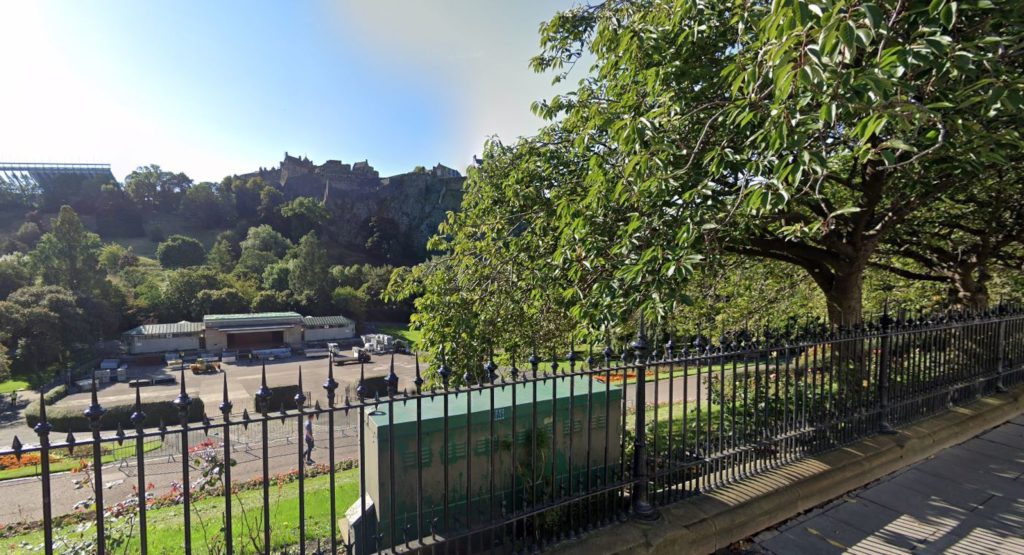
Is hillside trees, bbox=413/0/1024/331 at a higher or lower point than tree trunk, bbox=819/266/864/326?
higher

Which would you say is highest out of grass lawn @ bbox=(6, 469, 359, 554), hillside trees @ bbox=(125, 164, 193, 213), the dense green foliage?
hillside trees @ bbox=(125, 164, 193, 213)

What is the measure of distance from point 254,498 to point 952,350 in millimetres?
13460

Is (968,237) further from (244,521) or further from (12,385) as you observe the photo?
(12,385)

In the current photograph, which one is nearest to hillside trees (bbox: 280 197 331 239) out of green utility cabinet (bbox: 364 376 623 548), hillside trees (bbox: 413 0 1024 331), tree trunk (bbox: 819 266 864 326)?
hillside trees (bbox: 413 0 1024 331)

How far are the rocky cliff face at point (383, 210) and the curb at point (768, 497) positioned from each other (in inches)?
3955

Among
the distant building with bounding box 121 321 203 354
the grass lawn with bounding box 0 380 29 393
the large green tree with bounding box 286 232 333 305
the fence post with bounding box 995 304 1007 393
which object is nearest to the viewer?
the fence post with bounding box 995 304 1007 393

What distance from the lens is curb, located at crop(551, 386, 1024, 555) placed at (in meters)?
3.57

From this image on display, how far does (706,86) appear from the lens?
5438 mm

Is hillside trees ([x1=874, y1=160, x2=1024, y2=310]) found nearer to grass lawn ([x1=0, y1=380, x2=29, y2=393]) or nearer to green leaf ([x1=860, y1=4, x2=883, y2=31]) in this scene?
green leaf ([x1=860, y1=4, x2=883, y2=31])

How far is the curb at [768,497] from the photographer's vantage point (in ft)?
11.7

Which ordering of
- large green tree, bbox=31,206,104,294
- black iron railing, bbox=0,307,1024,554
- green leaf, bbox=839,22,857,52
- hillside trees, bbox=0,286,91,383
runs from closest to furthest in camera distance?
green leaf, bbox=839,22,857,52
black iron railing, bbox=0,307,1024,554
hillside trees, bbox=0,286,91,383
large green tree, bbox=31,206,104,294

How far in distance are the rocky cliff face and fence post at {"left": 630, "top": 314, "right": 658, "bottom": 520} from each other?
332 ft

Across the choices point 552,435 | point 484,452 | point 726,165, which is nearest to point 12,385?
point 484,452

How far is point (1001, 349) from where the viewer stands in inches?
276
